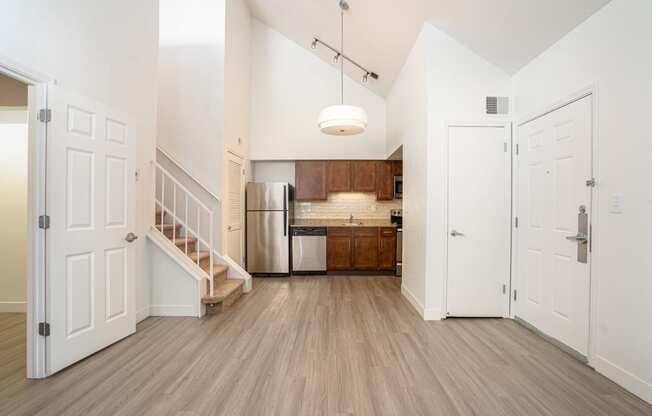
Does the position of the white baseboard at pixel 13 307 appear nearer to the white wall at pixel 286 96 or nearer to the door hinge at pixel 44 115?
the door hinge at pixel 44 115

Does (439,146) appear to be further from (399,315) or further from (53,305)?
(53,305)

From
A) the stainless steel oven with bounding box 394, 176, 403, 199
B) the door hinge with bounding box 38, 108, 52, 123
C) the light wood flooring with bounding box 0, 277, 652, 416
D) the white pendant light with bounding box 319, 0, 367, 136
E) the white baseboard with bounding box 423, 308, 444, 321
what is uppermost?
the white pendant light with bounding box 319, 0, 367, 136

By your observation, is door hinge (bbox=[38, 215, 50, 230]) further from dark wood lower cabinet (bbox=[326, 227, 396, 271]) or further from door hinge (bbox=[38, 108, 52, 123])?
dark wood lower cabinet (bbox=[326, 227, 396, 271])

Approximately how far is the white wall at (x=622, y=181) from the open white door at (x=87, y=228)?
13.0ft

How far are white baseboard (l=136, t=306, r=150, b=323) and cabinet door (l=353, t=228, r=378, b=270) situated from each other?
10.9ft

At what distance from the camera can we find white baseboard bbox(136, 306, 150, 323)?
124 inches

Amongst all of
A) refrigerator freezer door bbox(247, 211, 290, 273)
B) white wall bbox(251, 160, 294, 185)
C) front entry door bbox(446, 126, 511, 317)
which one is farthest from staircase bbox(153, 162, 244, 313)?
front entry door bbox(446, 126, 511, 317)

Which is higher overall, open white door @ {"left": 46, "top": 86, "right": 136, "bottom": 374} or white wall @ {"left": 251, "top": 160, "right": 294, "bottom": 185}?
white wall @ {"left": 251, "top": 160, "right": 294, "bottom": 185}

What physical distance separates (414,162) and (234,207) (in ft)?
9.51

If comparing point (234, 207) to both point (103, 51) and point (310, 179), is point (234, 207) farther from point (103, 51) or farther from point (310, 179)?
point (103, 51)

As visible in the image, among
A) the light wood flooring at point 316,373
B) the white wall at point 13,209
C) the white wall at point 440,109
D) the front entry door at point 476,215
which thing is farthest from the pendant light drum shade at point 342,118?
the white wall at point 13,209

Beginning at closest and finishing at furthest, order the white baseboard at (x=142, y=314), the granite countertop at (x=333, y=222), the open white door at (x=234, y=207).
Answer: the white baseboard at (x=142, y=314) → the open white door at (x=234, y=207) → the granite countertop at (x=333, y=222)

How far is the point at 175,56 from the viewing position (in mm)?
4352

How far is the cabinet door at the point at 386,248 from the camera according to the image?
18.0 feet
